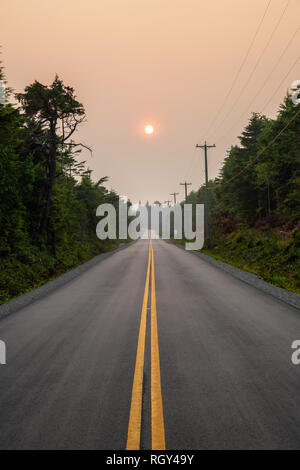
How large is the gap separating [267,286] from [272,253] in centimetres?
736

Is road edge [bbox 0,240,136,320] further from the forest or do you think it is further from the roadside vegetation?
the roadside vegetation

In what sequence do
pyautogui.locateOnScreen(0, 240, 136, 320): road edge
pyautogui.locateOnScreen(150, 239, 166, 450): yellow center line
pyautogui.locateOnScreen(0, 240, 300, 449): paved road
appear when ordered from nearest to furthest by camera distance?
pyautogui.locateOnScreen(150, 239, 166, 450): yellow center line → pyautogui.locateOnScreen(0, 240, 300, 449): paved road → pyautogui.locateOnScreen(0, 240, 136, 320): road edge

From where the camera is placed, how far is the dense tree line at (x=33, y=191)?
485 inches

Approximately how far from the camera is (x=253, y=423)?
128 inches

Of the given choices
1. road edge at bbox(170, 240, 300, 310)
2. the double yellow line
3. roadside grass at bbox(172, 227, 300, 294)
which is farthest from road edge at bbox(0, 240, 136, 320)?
roadside grass at bbox(172, 227, 300, 294)

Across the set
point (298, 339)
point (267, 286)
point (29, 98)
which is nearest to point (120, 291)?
point (267, 286)

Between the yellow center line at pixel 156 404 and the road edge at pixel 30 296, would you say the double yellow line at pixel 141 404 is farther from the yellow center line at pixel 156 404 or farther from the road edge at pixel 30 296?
the road edge at pixel 30 296

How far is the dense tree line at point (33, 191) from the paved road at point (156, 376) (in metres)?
5.31

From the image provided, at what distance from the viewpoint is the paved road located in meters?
3.12

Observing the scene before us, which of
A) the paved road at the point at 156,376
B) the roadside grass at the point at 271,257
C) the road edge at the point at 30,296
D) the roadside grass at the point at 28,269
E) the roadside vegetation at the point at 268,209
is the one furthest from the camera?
the roadside vegetation at the point at 268,209

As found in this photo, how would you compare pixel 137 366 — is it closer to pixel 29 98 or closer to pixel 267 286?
pixel 267 286

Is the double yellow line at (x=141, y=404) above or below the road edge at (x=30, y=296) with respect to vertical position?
A: above

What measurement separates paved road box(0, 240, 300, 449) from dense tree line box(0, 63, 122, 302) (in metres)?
5.31

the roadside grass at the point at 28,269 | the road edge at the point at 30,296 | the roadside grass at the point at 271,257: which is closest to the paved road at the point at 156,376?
the road edge at the point at 30,296
